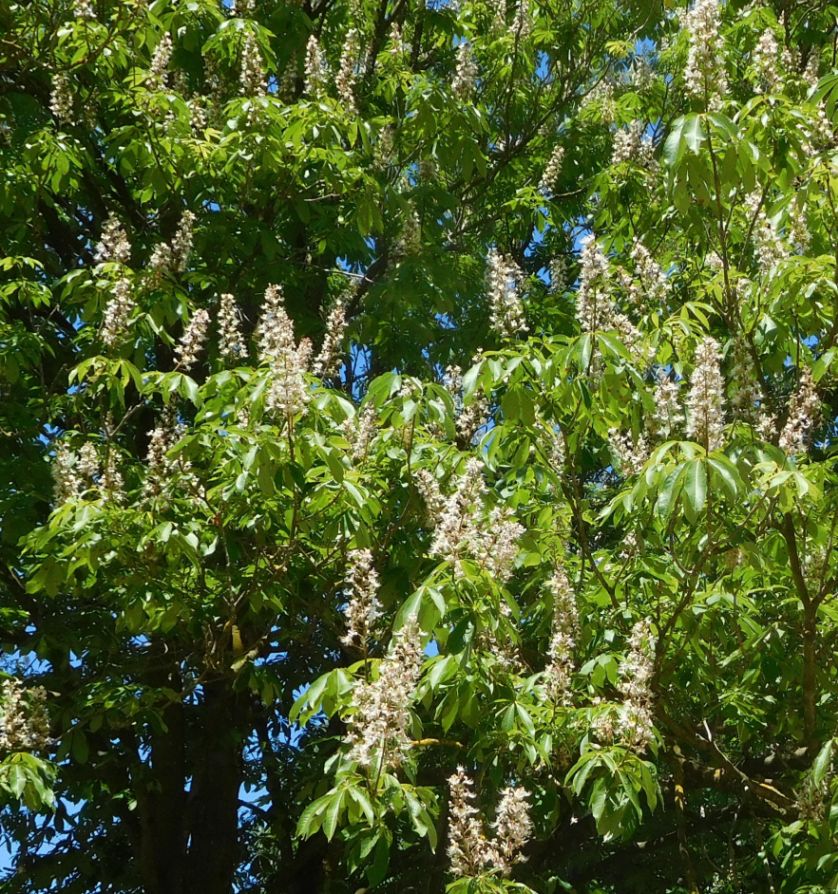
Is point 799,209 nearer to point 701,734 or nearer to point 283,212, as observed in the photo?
point 701,734

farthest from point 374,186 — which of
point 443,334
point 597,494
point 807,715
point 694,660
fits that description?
point 807,715

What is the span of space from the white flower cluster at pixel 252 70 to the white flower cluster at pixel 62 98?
32.2 inches

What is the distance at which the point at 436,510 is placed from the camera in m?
4.46

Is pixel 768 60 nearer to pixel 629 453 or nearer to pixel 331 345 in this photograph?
pixel 629 453

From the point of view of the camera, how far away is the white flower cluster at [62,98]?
5734mm

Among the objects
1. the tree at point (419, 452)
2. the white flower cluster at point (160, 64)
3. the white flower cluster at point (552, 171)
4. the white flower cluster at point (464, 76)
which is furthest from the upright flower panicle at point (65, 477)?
the white flower cluster at point (552, 171)

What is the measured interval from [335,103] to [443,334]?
1.39 meters

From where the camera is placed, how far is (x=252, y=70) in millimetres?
5750

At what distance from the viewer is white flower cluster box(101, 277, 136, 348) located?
4.73 m

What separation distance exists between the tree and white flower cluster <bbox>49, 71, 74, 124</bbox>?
0.06 feet

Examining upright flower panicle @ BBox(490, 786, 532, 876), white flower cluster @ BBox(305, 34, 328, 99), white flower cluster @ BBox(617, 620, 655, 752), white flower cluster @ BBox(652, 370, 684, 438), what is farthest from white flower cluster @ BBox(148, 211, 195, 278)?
upright flower panicle @ BBox(490, 786, 532, 876)

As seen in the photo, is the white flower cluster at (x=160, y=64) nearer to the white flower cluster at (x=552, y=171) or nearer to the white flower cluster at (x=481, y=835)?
the white flower cluster at (x=552, y=171)

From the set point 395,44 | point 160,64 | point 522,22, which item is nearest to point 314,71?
point 160,64

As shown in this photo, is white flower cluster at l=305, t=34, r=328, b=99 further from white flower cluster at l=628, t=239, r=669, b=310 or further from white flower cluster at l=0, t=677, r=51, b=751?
white flower cluster at l=0, t=677, r=51, b=751
